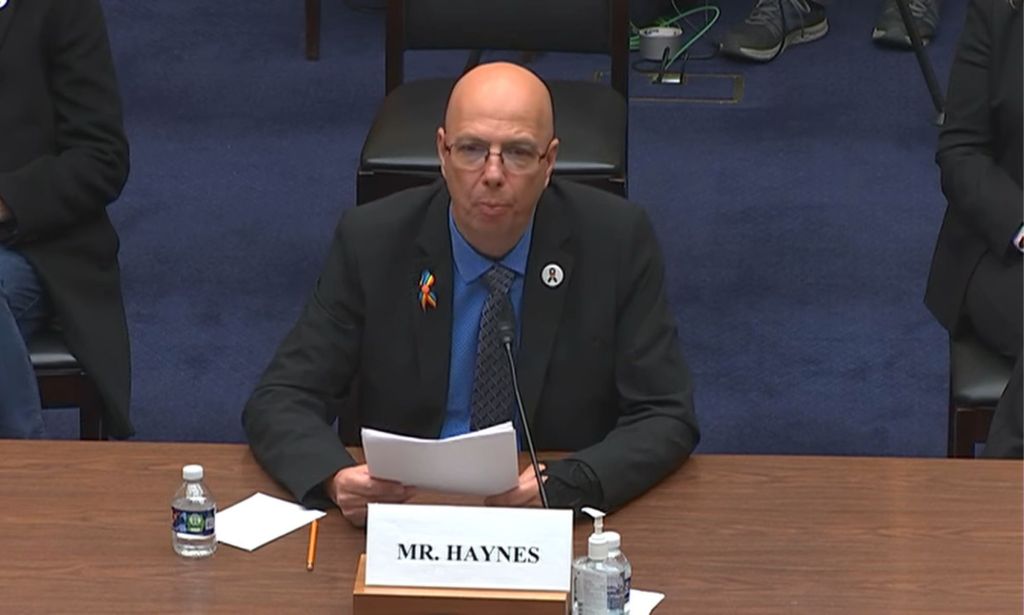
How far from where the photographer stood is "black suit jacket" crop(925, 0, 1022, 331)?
3.73 metres

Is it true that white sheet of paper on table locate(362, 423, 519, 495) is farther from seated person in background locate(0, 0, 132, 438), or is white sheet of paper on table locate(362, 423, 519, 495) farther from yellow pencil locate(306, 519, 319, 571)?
seated person in background locate(0, 0, 132, 438)

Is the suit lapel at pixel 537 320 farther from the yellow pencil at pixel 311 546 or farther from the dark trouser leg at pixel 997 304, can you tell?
the dark trouser leg at pixel 997 304

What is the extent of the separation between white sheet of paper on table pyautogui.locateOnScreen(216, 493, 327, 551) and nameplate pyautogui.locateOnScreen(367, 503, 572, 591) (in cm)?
30

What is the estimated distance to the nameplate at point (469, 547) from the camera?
2230 mm

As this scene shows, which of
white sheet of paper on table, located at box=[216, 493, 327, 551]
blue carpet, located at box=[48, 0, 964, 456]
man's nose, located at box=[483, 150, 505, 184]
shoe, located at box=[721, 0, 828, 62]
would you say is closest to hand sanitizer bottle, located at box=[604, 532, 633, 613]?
white sheet of paper on table, located at box=[216, 493, 327, 551]

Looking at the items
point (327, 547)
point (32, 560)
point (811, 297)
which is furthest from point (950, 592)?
point (811, 297)

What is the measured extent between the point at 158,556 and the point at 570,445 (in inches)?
31.5

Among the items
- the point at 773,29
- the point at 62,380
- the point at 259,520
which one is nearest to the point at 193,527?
the point at 259,520

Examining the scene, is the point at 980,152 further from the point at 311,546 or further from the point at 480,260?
the point at 311,546

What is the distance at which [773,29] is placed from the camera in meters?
6.59

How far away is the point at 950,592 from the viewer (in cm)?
238

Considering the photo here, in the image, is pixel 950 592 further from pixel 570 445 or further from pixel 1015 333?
pixel 1015 333

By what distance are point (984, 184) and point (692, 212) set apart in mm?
1712

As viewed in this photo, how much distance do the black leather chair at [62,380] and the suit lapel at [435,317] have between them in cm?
101
